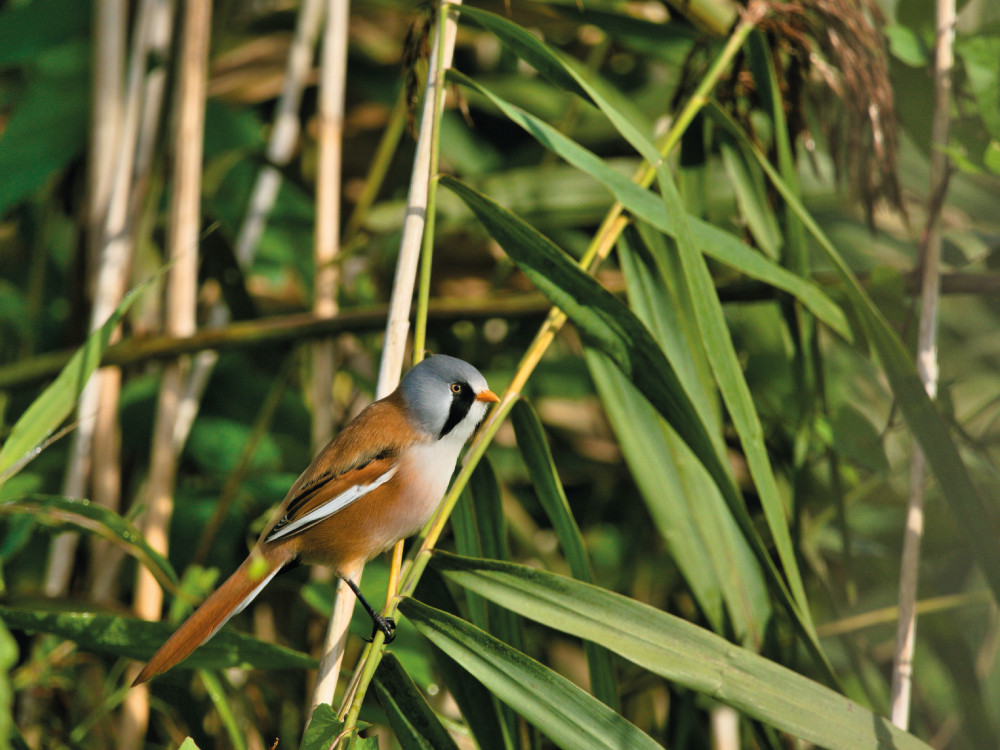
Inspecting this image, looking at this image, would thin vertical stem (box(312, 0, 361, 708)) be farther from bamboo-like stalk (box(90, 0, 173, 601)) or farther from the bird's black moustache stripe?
the bird's black moustache stripe

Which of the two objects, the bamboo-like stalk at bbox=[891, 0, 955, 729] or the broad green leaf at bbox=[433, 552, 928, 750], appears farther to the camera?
the bamboo-like stalk at bbox=[891, 0, 955, 729]

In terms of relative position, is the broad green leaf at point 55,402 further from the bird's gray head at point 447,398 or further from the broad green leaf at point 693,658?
the broad green leaf at point 693,658

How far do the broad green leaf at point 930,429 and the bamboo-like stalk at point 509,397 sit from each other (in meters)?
0.22

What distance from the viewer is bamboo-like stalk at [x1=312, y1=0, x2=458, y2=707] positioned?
4.70 ft

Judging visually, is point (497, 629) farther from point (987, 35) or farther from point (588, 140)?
point (588, 140)

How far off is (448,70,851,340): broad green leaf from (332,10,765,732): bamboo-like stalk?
0.09 m

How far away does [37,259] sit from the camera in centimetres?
255

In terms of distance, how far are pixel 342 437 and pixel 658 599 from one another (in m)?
1.38

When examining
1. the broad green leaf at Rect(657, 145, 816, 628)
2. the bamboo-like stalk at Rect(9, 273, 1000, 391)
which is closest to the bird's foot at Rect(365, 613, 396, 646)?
the broad green leaf at Rect(657, 145, 816, 628)

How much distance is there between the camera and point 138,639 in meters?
1.48

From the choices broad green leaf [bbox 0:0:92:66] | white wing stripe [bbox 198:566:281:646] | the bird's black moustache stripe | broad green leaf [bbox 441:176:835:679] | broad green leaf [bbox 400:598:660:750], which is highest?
broad green leaf [bbox 0:0:92:66]

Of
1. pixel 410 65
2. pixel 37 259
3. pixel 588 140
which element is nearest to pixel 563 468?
pixel 588 140

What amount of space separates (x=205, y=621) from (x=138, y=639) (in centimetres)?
20

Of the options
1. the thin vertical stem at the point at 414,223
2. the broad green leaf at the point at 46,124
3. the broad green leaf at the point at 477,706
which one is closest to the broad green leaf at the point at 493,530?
the broad green leaf at the point at 477,706
